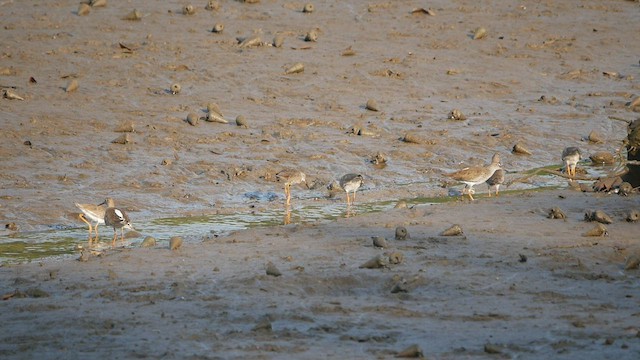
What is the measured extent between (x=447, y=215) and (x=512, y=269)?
2511 millimetres

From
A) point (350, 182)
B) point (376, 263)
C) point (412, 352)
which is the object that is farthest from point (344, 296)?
point (350, 182)

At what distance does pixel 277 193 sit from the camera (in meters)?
13.9

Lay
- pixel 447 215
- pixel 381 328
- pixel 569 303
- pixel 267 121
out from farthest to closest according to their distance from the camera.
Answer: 1. pixel 267 121
2. pixel 447 215
3. pixel 569 303
4. pixel 381 328

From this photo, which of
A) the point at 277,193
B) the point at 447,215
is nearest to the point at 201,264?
the point at 447,215

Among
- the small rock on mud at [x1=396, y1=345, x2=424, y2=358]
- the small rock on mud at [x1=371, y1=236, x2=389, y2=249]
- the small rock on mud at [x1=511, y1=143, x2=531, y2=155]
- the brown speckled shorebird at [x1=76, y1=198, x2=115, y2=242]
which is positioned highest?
the small rock on mud at [x1=511, y1=143, x2=531, y2=155]

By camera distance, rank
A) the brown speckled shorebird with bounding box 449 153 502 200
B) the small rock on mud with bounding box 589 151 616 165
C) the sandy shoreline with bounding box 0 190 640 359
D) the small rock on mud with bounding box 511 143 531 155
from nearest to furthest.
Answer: the sandy shoreline with bounding box 0 190 640 359 → the brown speckled shorebird with bounding box 449 153 502 200 → the small rock on mud with bounding box 589 151 616 165 → the small rock on mud with bounding box 511 143 531 155

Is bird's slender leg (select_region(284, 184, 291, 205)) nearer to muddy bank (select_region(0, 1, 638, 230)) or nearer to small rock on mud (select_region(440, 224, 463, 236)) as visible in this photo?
muddy bank (select_region(0, 1, 638, 230))

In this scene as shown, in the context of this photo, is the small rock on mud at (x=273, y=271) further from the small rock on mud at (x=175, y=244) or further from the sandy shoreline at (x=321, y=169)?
the small rock on mud at (x=175, y=244)

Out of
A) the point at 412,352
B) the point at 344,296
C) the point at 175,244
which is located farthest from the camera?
the point at 175,244

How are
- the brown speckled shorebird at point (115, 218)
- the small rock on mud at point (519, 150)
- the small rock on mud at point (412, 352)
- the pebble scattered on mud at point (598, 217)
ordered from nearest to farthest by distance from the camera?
the small rock on mud at point (412, 352) → the pebble scattered on mud at point (598, 217) → the brown speckled shorebird at point (115, 218) → the small rock on mud at point (519, 150)

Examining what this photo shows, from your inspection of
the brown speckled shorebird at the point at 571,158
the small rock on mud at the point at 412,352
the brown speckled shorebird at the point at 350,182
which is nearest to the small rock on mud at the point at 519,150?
the brown speckled shorebird at the point at 571,158

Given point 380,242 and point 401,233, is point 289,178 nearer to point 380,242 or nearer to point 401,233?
point 401,233

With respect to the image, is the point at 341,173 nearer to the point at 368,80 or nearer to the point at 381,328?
the point at 368,80

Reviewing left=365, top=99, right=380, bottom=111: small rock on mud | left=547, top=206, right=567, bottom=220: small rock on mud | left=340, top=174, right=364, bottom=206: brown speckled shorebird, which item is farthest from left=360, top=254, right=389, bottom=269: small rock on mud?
left=365, top=99, right=380, bottom=111: small rock on mud
